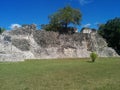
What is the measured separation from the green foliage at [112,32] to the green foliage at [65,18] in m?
5.81

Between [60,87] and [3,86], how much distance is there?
2118mm

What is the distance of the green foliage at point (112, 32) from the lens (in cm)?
3919

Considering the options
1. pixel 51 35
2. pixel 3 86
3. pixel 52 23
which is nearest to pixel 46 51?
pixel 51 35

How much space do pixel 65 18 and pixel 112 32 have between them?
375 inches

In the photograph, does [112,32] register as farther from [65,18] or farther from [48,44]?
[48,44]

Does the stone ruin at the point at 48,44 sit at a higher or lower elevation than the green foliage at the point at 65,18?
lower

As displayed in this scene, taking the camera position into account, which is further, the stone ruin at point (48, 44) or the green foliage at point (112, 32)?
the green foliage at point (112, 32)

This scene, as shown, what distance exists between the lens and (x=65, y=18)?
1551 inches

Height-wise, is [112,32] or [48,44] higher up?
[112,32]

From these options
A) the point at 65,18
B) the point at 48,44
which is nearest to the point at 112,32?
the point at 65,18

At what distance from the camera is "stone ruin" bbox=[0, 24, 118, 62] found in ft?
85.9

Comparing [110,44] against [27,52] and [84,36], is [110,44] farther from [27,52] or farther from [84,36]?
[27,52]

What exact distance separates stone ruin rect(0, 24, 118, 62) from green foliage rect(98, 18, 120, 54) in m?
4.99

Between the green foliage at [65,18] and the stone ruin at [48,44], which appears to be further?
the green foliage at [65,18]
